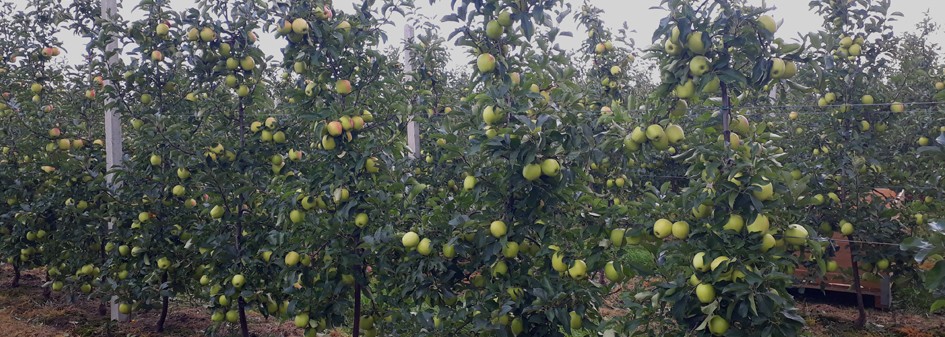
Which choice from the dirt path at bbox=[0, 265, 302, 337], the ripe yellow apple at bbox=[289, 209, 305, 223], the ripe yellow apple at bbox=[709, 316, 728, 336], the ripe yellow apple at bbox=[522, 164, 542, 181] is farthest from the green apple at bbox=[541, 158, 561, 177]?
the dirt path at bbox=[0, 265, 302, 337]

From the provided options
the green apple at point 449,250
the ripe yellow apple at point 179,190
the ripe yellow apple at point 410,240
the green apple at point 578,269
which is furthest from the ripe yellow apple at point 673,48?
the ripe yellow apple at point 179,190

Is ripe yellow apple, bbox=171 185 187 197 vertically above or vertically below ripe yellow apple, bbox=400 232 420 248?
above

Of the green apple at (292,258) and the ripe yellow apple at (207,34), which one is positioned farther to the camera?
the ripe yellow apple at (207,34)

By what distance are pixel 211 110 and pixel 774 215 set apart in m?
3.31

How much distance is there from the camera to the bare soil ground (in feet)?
15.5

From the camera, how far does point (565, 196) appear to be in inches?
117

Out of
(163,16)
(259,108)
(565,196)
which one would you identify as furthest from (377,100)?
(163,16)

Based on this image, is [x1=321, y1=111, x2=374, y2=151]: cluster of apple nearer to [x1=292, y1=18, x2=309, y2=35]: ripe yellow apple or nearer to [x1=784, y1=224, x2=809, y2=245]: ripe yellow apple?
[x1=292, y1=18, x2=309, y2=35]: ripe yellow apple

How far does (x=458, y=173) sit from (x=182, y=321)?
2.96 metres

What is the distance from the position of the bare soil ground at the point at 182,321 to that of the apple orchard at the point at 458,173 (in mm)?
258

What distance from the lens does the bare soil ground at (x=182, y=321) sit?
187 inches

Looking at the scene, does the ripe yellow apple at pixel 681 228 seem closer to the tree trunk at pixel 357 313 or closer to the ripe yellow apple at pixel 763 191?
the ripe yellow apple at pixel 763 191

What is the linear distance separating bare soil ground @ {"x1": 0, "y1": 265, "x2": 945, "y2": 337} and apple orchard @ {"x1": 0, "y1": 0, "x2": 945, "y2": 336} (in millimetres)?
258

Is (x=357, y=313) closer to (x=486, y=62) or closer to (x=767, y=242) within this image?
(x=486, y=62)
